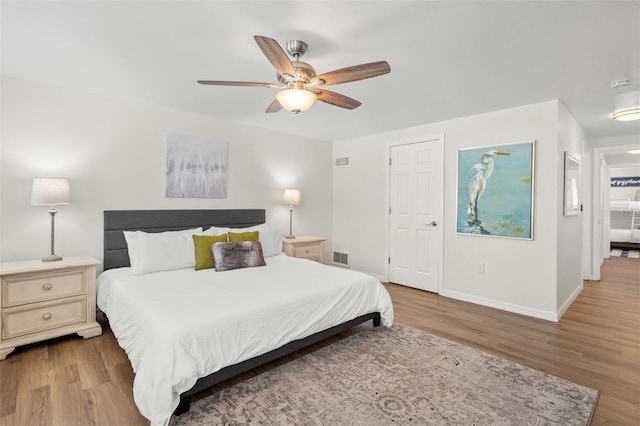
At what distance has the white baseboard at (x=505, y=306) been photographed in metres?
3.42

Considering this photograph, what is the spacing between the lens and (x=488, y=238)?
3.87 metres

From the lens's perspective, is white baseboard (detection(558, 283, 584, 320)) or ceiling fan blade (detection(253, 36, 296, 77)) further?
white baseboard (detection(558, 283, 584, 320))

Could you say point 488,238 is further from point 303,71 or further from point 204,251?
point 204,251

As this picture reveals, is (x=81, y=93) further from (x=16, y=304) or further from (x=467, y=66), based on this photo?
(x=467, y=66)

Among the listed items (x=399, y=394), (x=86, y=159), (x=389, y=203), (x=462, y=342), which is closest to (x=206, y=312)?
(x=399, y=394)

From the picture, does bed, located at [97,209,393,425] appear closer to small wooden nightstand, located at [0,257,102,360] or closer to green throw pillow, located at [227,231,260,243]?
small wooden nightstand, located at [0,257,102,360]

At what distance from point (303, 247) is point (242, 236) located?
1137 millimetres

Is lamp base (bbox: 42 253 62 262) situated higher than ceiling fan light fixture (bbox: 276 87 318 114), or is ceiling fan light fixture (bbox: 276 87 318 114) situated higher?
ceiling fan light fixture (bbox: 276 87 318 114)

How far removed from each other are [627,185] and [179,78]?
12.7 m

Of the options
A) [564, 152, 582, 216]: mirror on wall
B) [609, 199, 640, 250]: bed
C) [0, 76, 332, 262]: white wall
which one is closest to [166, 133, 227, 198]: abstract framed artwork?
[0, 76, 332, 262]: white wall

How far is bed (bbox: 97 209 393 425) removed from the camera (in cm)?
175

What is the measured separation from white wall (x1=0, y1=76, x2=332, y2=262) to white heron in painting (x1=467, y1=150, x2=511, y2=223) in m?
3.01

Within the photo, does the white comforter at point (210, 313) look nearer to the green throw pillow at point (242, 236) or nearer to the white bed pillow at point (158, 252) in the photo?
the white bed pillow at point (158, 252)

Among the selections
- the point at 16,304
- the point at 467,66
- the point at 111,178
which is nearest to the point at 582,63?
the point at 467,66
